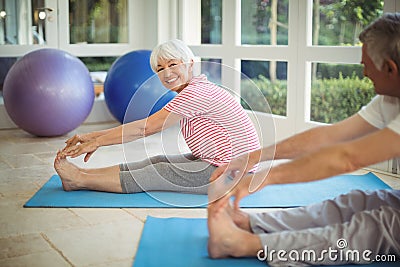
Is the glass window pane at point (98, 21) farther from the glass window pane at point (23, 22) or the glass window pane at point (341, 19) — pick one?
the glass window pane at point (341, 19)

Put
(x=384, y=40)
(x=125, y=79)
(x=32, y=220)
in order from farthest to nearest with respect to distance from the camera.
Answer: (x=125, y=79), (x=32, y=220), (x=384, y=40)

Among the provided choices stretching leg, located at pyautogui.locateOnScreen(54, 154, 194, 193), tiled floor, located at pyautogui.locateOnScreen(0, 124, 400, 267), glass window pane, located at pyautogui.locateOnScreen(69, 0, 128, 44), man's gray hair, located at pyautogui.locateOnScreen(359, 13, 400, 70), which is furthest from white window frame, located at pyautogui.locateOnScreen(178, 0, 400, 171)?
man's gray hair, located at pyautogui.locateOnScreen(359, 13, 400, 70)

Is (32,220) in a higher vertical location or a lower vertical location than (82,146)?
lower

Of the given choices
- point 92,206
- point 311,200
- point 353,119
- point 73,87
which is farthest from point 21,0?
point 353,119

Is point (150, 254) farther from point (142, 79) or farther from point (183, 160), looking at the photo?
point (142, 79)

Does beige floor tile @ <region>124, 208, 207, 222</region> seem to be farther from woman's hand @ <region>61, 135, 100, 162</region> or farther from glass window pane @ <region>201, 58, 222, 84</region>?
glass window pane @ <region>201, 58, 222, 84</region>

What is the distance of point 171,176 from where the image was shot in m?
3.06

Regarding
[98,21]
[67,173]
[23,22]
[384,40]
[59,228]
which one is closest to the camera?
[384,40]

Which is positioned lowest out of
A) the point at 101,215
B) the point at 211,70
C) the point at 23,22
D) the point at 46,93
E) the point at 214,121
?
the point at 101,215

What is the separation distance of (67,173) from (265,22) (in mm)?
2417

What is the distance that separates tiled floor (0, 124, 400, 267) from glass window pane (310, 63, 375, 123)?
26.4 inches

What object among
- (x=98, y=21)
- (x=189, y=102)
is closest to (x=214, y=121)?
(x=189, y=102)

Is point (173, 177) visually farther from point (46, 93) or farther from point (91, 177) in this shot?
point (46, 93)

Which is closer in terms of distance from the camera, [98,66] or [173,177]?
[173,177]
